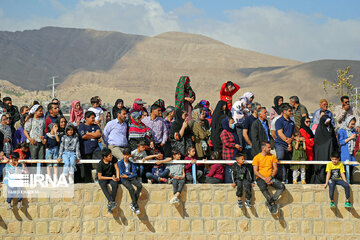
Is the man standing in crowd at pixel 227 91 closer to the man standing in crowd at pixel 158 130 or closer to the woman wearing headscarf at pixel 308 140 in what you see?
the man standing in crowd at pixel 158 130

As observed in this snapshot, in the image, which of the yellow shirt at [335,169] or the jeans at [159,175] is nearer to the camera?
the yellow shirt at [335,169]

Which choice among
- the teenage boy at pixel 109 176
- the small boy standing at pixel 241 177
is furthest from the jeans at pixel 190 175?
the teenage boy at pixel 109 176

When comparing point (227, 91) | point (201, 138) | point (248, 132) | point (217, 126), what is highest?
point (227, 91)

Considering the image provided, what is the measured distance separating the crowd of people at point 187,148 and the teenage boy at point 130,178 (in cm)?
2

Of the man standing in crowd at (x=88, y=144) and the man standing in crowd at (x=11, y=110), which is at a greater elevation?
the man standing in crowd at (x=11, y=110)

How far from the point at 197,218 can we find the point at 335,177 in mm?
2483

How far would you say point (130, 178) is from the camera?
9328mm

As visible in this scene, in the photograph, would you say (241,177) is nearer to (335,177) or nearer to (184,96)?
(335,177)

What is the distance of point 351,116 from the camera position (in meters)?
10.1

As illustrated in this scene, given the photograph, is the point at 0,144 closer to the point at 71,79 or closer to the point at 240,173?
the point at 240,173

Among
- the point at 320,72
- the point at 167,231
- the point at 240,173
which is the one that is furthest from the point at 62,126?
the point at 320,72

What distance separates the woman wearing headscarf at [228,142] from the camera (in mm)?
9812

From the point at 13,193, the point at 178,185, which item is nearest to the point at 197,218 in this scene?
the point at 178,185

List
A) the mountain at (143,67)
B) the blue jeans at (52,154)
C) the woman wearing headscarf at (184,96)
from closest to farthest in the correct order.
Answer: the blue jeans at (52,154) → the woman wearing headscarf at (184,96) → the mountain at (143,67)
